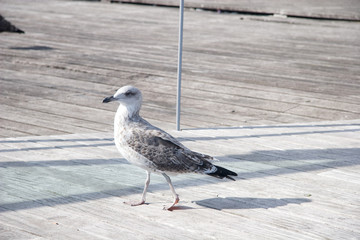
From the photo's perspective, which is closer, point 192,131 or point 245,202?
point 245,202

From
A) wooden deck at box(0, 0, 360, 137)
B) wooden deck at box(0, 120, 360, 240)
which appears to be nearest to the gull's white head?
wooden deck at box(0, 120, 360, 240)

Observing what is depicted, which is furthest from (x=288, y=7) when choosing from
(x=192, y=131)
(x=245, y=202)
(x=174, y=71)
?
(x=245, y=202)

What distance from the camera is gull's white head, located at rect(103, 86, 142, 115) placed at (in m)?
4.07

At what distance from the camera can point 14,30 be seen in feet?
39.2

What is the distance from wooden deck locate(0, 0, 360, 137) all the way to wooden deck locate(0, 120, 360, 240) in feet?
3.25

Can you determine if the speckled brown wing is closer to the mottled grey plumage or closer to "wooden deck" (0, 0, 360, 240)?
the mottled grey plumage

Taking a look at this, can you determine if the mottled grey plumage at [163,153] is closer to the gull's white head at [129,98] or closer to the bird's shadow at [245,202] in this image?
the gull's white head at [129,98]

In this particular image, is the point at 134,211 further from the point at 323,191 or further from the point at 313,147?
the point at 313,147

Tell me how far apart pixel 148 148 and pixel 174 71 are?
5.73 m

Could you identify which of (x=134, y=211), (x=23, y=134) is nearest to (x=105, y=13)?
(x=23, y=134)

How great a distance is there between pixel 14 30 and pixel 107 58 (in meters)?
2.28

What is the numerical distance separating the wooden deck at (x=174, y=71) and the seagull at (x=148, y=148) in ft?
7.67

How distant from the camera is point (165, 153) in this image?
13.3 ft

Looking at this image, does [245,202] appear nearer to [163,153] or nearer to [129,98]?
[163,153]
